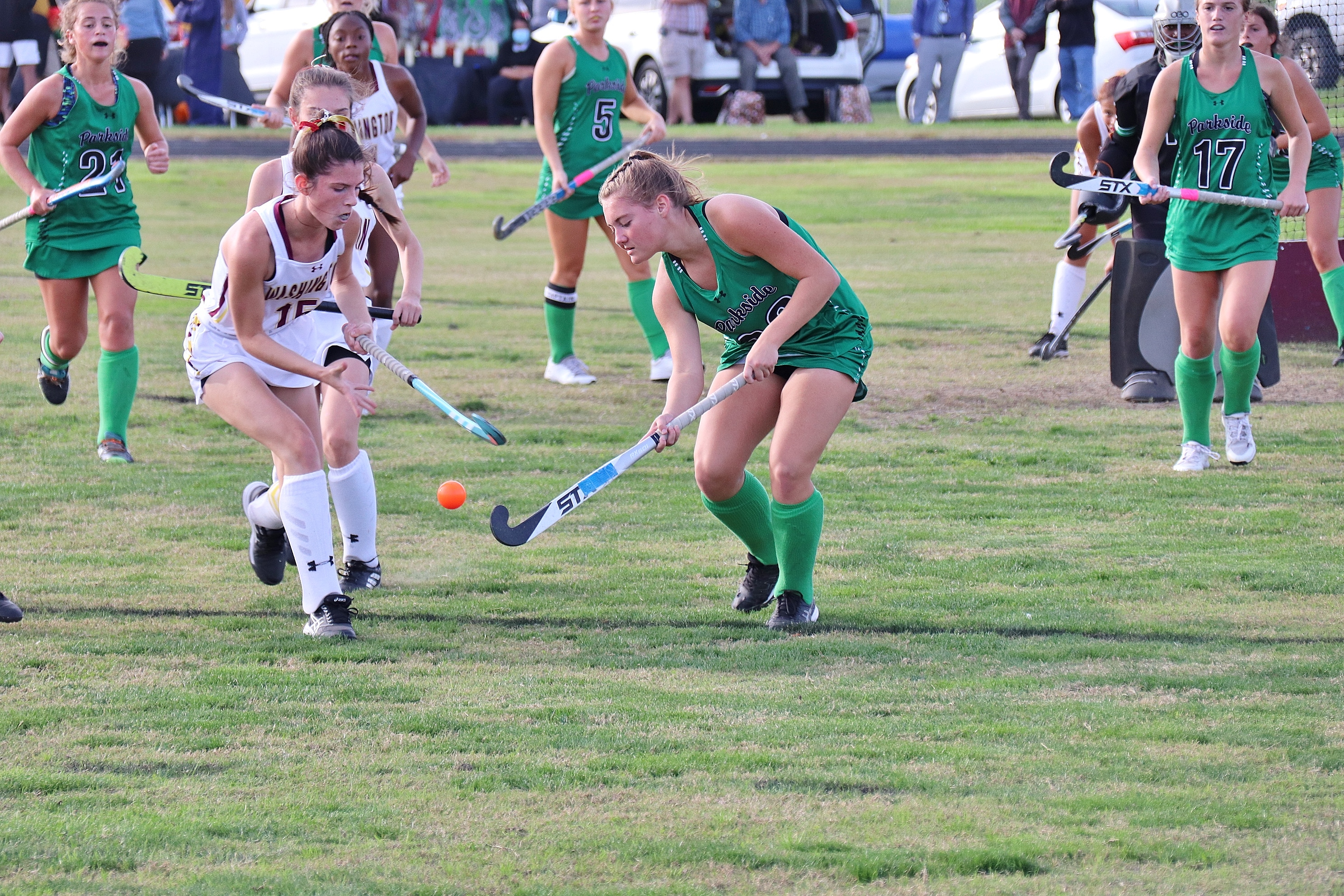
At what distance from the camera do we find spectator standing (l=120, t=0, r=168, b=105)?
19.3 meters

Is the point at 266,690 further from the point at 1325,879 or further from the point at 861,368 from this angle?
the point at 1325,879

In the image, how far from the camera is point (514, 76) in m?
23.5

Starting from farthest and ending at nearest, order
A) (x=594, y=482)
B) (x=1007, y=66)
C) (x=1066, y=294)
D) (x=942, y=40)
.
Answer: (x=1007, y=66)
(x=942, y=40)
(x=1066, y=294)
(x=594, y=482)

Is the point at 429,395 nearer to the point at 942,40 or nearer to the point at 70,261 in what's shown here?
the point at 70,261

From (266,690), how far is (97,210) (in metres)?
3.68

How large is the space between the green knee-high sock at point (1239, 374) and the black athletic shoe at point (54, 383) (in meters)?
5.35

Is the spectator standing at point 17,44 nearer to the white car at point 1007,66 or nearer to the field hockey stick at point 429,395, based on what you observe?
the white car at point 1007,66

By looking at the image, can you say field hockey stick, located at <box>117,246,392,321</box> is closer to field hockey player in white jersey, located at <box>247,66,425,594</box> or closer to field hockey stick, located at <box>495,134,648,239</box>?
field hockey player in white jersey, located at <box>247,66,425,594</box>

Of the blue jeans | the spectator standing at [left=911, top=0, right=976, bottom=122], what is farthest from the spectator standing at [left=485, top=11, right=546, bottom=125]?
the blue jeans

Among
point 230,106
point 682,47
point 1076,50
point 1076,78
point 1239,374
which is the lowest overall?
point 1239,374

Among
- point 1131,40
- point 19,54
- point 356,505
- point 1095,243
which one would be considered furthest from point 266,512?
point 19,54

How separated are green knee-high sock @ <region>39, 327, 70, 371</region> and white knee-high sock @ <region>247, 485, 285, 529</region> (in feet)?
9.80

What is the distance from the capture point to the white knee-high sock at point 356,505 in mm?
5500

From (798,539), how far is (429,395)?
1177 mm
